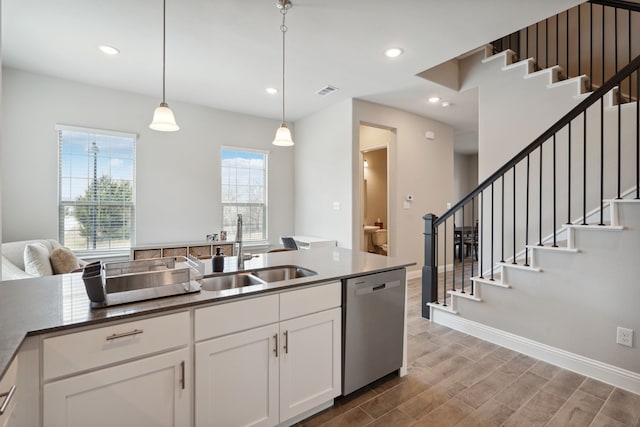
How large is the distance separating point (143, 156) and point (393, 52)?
3836 mm

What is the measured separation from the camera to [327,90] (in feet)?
14.1

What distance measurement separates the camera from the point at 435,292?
3.52 metres

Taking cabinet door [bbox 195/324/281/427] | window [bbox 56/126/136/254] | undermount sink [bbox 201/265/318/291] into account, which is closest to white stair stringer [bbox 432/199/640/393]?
undermount sink [bbox 201/265/318/291]

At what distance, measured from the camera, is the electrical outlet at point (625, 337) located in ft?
7.04

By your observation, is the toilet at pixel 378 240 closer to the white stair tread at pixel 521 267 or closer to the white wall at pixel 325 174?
the white wall at pixel 325 174

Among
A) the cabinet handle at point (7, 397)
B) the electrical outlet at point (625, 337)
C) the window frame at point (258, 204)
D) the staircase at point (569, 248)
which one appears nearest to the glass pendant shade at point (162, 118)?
the cabinet handle at point (7, 397)

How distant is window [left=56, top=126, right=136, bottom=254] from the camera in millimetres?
4016

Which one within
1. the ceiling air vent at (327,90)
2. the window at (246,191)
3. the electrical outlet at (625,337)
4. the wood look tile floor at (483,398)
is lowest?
the wood look tile floor at (483,398)

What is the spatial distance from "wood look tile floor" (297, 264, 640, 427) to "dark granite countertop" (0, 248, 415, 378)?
89 centimetres

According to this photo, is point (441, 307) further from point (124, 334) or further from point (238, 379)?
point (124, 334)

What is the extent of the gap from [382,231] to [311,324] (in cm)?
513

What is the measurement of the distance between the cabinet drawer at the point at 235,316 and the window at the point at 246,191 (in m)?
3.89

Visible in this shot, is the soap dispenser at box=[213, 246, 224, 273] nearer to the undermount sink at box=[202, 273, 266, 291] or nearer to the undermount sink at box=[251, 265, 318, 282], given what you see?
the undermount sink at box=[202, 273, 266, 291]

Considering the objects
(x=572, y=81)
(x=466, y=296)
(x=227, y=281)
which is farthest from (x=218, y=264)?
(x=572, y=81)
